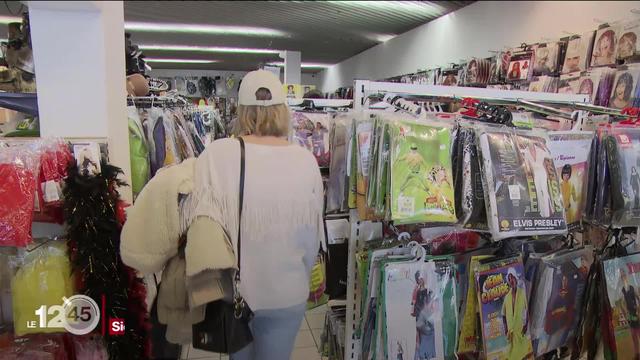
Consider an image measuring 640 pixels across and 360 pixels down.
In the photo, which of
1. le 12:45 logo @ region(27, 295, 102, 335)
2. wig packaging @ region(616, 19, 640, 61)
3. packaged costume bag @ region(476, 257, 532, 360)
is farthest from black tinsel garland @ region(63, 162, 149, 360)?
wig packaging @ region(616, 19, 640, 61)

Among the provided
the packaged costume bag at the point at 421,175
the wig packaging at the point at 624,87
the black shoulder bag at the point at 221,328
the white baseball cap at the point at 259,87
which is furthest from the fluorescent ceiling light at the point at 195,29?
the wig packaging at the point at 624,87

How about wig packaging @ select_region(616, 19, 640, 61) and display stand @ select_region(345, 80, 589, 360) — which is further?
wig packaging @ select_region(616, 19, 640, 61)

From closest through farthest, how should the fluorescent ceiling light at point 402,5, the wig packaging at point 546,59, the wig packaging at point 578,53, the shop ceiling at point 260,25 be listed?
the shop ceiling at point 260,25 → the fluorescent ceiling light at point 402,5 → the wig packaging at point 578,53 → the wig packaging at point 546,59

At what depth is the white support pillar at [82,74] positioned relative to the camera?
2.52 ft

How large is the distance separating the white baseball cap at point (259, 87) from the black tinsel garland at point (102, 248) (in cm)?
45

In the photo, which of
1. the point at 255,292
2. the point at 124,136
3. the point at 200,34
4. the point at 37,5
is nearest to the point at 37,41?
the point at 124,136

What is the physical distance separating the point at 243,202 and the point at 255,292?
0.91 feet

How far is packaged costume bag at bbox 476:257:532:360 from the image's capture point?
1604 millimetres

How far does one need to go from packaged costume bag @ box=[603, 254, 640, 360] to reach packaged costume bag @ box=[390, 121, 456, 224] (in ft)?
3.00

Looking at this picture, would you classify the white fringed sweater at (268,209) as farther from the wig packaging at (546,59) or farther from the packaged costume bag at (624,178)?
the wig packaging at (546,59)

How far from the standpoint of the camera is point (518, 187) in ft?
4.73

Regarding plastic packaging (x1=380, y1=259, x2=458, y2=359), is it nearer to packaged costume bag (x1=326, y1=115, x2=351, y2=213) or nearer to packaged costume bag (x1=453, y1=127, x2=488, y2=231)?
packaged costume bag (x1=453, y1=127, x2=488, y2=231)

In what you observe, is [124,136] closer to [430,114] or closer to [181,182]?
[181,182]

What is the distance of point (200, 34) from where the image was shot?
27.4 inches
